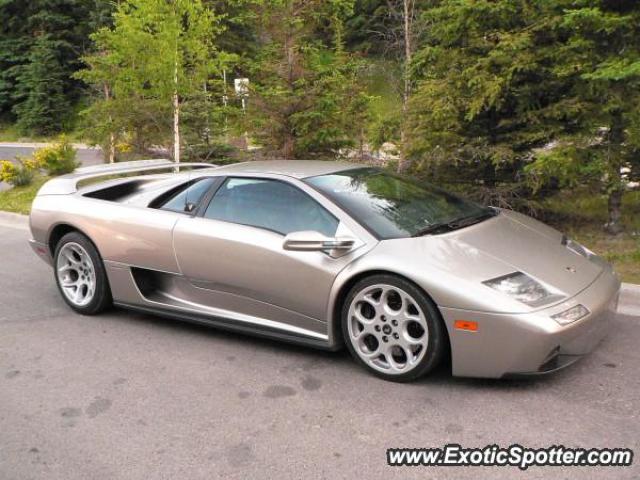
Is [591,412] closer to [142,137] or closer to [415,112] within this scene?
[415,112]

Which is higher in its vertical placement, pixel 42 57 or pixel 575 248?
pixel 42 57

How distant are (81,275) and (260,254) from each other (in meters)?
1.94

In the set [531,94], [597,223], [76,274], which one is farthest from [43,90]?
[597,223]

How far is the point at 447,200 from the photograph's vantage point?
15.7ft

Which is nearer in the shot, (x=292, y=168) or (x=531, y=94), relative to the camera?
(x=292, y=168)

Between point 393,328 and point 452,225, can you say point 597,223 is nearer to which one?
point 452,225

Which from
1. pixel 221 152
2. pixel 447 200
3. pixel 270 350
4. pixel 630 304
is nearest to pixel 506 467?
pixel 270 350

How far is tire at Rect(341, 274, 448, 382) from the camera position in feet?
11.9

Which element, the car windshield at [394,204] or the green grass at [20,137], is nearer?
the car windshield at [394,204]

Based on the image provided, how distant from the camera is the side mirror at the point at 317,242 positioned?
3926mm

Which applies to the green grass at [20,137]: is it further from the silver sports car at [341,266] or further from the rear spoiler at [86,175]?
the silver sports car at [341,266]

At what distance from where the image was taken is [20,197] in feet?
41.3

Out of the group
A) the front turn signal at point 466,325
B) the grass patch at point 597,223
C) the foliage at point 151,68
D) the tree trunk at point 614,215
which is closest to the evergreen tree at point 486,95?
the grass patch at point 597,223

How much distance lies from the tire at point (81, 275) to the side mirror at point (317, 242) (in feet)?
6.43
